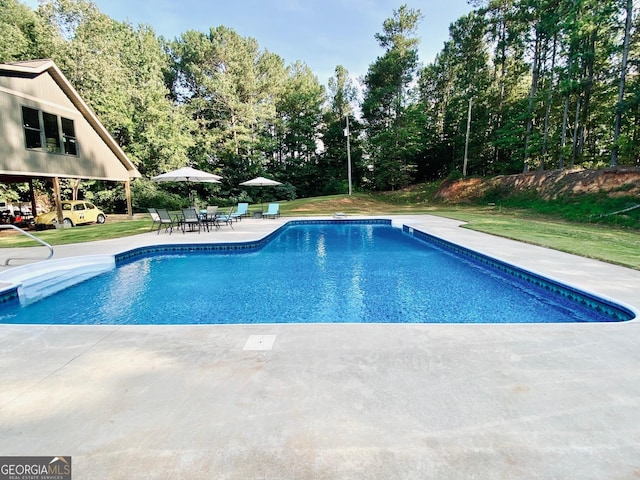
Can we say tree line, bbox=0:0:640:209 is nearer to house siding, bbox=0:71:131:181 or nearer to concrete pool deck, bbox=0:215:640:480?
house siding, bbox=0:71:131:181

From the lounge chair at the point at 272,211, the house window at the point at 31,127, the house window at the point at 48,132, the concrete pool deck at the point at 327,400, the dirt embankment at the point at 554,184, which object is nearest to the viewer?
the concrete pool deck at the point at 327,400

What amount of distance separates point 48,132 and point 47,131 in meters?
0.05

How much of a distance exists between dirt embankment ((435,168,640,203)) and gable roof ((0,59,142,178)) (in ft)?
65.4

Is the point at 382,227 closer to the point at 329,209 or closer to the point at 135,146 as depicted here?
the point at 329,209

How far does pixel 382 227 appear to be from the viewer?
1364cm

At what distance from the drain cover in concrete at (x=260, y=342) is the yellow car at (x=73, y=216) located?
13435 millimetres

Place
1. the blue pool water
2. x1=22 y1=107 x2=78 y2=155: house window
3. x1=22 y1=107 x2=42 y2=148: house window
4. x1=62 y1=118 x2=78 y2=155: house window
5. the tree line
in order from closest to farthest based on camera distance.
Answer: the blue pool water, x1=22 y1=107 x2=42 y2=148: house window, x1=22 y1=107 x2=78 y2=155: house window, x1=62 y1=118 x2=78 y2=155: house window, the tree line

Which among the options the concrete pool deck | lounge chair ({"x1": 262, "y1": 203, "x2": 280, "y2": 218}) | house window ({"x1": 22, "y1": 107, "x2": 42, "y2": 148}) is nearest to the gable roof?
house window ({"x1": 22, "y1": 107, "x2": 42, "y2": 148})

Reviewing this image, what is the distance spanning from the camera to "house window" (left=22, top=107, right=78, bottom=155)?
10852 millimetres

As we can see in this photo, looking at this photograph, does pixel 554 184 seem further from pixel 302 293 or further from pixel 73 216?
pixel 73 216

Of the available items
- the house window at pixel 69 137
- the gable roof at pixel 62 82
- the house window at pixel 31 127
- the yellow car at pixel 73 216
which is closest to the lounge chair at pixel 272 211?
the gable roof at pixel 62 82

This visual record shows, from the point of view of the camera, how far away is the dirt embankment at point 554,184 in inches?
531

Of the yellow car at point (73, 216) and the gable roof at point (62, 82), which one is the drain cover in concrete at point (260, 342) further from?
the yellow car at point (73, 216)

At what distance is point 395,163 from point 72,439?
89.0ft
